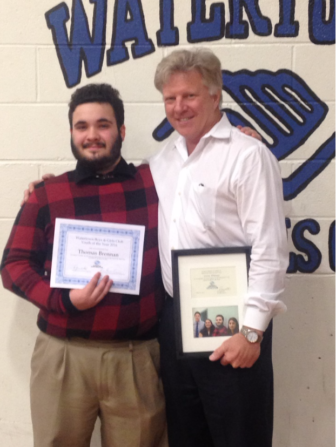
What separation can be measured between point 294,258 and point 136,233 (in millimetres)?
738

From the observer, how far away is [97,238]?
1489 millimetres

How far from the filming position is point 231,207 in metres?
1.42

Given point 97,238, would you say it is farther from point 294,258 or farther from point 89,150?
point 294,258

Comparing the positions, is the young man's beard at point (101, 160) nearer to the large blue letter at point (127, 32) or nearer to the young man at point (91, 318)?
the young man at point (91, 318)

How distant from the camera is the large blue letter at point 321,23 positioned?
1839mm

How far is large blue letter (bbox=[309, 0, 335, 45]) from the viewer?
1839 millimetres

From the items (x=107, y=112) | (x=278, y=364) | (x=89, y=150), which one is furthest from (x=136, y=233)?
(x=278, y=364)

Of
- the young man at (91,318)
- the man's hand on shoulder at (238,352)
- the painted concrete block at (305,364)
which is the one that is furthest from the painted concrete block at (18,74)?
the painted concrete block at (305,364)

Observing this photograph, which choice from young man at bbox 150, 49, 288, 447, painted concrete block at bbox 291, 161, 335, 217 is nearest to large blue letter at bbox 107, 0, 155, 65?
young man at bbox 150, 49, 288, 447

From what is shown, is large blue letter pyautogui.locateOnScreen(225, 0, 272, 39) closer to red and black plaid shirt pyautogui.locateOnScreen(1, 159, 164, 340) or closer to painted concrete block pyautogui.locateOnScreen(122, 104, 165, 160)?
painted concrete block pyautogui.locateOnScreen(122, 104, 165, 160)

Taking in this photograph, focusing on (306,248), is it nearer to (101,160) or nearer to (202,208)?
(202,208)

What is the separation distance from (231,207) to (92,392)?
753mm

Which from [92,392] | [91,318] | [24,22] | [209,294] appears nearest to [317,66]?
[209,294]

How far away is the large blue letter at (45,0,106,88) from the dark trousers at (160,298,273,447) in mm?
976
